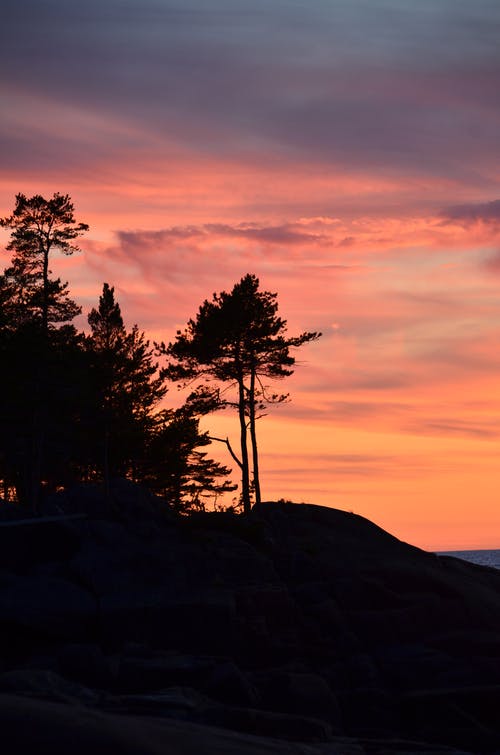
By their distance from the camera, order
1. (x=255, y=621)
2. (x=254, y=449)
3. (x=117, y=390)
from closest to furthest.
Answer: (x=255, y=621) → (x=254, y=449) → (x=117, y=390)

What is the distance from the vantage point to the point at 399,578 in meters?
31.4

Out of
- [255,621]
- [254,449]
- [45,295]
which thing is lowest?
[255,621]

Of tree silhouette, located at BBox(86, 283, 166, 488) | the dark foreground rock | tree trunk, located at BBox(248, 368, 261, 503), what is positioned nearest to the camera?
the dark foreground rock

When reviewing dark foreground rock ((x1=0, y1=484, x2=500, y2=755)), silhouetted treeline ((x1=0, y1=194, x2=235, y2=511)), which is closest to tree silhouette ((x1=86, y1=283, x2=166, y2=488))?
silhouetted treeline ((x1=0, y1=194, x2=235, y2=511))

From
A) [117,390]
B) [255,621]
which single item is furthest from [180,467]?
[255,621]

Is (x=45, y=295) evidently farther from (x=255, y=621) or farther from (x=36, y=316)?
(x=255, y=621)

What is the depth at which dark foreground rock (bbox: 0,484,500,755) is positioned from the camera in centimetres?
2259

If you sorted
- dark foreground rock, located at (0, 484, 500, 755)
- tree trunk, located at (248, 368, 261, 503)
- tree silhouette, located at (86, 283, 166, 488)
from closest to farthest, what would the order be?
dark foreground rock, located at (0, 484, 500, 755) → tree trunk, located at (248, 368, 261, 503) → tree silhouette, located at (86, 283, 166, 488)

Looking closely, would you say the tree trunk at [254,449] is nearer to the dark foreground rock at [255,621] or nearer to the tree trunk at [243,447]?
the tree trunk at [243,447]

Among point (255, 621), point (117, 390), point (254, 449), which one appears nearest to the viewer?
point (255, 621)

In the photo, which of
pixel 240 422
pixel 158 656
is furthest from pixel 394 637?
pixel 240 422

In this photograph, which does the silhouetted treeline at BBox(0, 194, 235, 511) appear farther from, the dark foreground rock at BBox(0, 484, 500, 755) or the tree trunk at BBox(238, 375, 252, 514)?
the dark foreground rock at BBox(0, 484, 500, 755)

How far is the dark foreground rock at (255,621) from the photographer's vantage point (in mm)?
22594

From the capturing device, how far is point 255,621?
26656 mm
